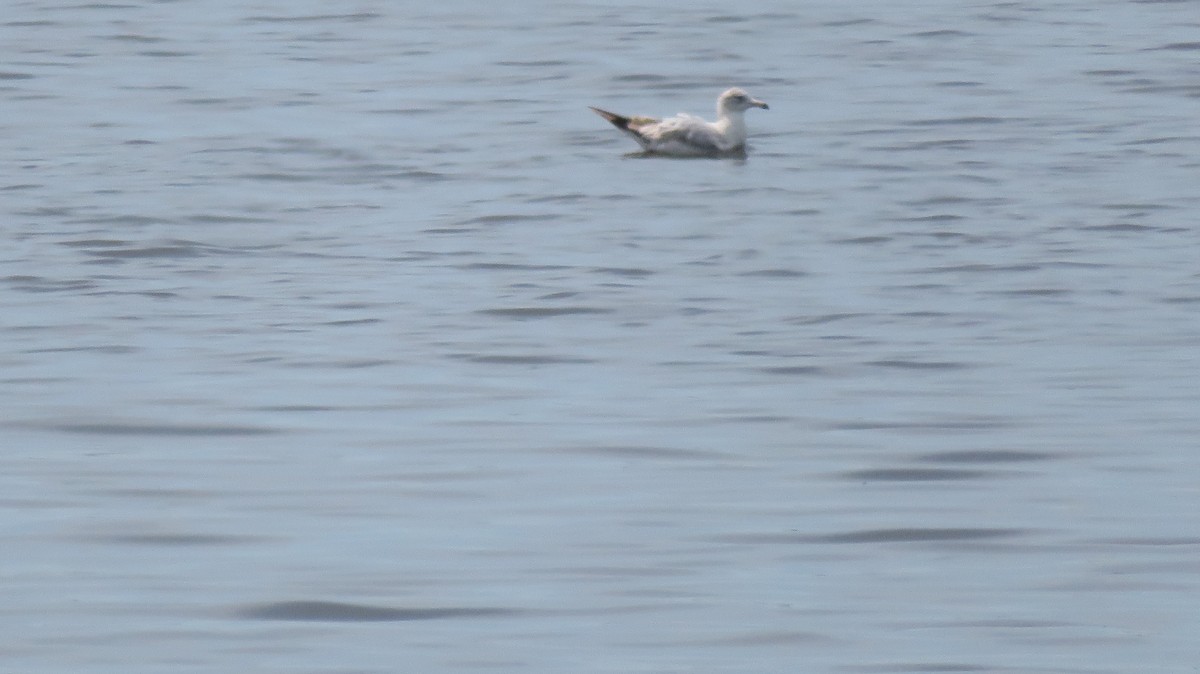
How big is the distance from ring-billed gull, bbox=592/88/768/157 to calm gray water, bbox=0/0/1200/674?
0.34m

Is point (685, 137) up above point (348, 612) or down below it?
below

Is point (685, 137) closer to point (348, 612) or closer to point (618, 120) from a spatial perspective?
point (618, 120)

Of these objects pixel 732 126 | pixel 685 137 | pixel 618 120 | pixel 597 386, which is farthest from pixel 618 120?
pixel 597 386

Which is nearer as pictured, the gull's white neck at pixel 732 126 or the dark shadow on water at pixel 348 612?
the dark shadow on water at pixel 348 612

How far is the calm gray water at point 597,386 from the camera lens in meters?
5.51

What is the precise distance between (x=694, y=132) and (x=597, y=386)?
7958 mm

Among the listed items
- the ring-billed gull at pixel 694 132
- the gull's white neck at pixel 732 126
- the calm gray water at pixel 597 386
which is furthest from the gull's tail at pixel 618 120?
the gull's white neck at pixel 732 126

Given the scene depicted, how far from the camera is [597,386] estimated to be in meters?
8.20

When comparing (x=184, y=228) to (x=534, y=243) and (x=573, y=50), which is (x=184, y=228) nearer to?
(x=534, y=243)

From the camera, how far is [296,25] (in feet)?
75.8

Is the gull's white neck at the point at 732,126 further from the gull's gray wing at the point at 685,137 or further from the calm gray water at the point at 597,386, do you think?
the calm gray water at the point at 597,386

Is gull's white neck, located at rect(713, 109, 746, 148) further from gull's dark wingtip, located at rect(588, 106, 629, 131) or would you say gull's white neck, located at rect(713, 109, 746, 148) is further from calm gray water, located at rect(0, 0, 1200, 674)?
gull's dark wingtip, located at rect(588, 106, 629, 131)

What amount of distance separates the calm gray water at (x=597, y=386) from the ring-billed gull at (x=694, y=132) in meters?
0.34

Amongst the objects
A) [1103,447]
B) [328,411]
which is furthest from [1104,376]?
[328,411]
